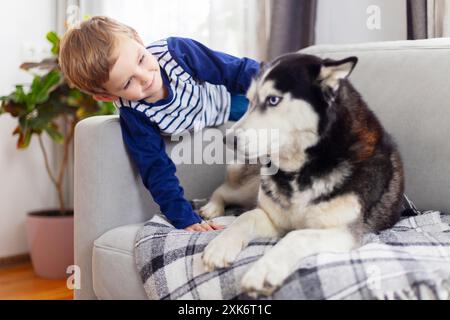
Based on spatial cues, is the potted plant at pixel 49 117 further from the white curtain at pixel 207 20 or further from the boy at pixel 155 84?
the boy at pixel 155 84

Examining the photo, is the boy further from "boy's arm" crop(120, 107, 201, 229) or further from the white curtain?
the white curtain

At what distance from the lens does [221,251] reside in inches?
40.9

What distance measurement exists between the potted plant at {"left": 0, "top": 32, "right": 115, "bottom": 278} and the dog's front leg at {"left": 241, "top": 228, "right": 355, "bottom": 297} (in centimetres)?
167

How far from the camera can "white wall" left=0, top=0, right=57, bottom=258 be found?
2.56m

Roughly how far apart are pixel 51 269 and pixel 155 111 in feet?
4.53

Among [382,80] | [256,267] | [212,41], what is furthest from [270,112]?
[212,41]

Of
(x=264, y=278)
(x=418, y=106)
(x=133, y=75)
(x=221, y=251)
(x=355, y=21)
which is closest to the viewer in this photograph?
(x=264, y=278)

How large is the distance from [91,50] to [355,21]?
1182mm

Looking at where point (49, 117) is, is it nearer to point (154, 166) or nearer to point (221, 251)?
point (154, 166)

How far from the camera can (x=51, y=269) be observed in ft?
8.13

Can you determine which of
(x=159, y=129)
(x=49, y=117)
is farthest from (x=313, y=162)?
(x=49, y=117)

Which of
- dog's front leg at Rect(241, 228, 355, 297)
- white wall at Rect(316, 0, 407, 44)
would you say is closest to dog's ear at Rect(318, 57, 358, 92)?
dog's front leg at Rect(241, 228, 355, 297)

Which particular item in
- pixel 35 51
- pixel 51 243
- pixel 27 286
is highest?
pixel 35 51
